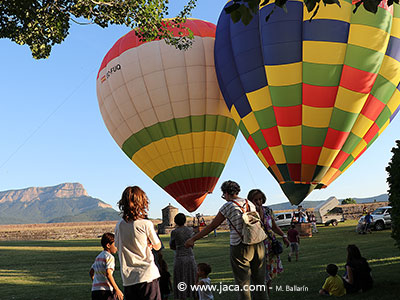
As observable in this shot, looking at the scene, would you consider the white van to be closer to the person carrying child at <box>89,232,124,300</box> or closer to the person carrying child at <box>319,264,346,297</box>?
the person carrying child at <box>319,264,346,297</box>

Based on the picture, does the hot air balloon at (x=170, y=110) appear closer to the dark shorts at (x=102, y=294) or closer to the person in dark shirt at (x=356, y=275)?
the person in dark shirt at (x=356, y=275)

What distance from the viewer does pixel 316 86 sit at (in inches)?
537

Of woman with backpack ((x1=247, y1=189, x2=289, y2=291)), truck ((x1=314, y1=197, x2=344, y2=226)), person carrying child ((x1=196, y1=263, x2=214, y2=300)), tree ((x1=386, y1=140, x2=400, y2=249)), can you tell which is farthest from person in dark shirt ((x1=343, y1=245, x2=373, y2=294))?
truck ((x1=314, y1=197, x2=344, y2=226))

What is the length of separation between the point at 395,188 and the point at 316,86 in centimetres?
766

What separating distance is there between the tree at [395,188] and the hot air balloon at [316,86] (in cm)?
726

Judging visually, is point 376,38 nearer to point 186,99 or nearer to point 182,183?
point 186,99

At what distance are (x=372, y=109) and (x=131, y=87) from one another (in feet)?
33.6

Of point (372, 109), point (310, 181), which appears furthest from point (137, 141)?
point (372, 109)

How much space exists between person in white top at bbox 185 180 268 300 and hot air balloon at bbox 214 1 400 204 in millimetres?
9458

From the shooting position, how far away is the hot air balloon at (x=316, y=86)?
13.5 metres

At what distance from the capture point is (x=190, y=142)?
19.0 meters

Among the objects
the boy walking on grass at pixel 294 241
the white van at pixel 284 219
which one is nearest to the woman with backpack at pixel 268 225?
the boy walking on grass at pixel 294 241

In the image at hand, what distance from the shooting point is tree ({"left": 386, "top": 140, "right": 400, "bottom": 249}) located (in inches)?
254

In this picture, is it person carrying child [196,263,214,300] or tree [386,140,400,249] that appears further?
tree [386,140,400,249]
